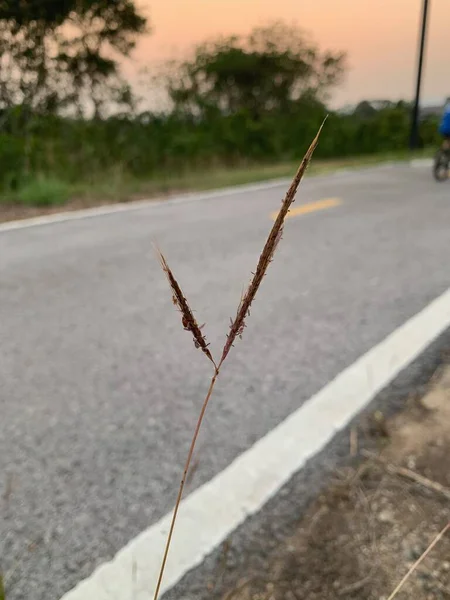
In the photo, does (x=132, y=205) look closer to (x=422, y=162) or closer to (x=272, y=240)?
(x=272, y=240)

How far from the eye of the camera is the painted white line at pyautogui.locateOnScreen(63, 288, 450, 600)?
1536 millimetres

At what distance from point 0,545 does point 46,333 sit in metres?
1.82

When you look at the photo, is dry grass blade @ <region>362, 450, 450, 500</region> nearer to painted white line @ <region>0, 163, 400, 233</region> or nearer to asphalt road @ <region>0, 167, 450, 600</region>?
asphalt road @ <region>0, 167, 450, 600</region>

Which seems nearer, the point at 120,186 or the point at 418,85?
the point at 120,186

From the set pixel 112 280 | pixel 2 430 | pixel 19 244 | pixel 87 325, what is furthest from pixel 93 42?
pixel 2 430

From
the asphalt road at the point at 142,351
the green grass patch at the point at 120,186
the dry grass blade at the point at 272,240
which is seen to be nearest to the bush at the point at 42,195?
the green grass patch at the point at 120,186

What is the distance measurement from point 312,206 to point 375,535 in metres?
6.43

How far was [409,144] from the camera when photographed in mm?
19594

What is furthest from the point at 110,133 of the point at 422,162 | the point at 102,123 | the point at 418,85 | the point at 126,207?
the point at 418,85

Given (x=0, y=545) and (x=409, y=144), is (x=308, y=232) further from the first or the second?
(x=409, y=144)

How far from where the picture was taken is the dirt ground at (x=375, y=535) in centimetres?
147

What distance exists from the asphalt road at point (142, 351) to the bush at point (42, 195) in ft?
6.22

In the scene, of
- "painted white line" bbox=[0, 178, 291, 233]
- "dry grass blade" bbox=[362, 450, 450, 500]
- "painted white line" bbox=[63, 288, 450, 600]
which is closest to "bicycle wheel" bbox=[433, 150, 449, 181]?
"painted white line" bbox=[0, 178, 291, 233]

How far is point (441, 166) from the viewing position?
10.9m
